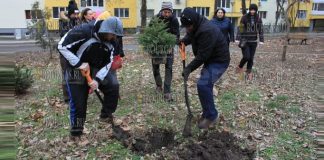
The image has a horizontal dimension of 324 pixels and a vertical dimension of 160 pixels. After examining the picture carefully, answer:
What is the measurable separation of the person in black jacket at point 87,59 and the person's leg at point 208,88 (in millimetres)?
1389

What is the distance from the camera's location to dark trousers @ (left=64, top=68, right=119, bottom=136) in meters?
5.65

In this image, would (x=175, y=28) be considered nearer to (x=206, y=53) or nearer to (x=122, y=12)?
(x=206, y=53)

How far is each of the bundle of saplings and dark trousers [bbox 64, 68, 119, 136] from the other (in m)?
1.95

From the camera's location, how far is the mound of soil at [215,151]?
5.22 m

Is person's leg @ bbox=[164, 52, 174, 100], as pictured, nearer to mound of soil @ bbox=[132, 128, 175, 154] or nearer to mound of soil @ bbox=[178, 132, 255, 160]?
mound of soil @ bbox=[132, 128, 175, 154]

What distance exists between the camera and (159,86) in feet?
27.9

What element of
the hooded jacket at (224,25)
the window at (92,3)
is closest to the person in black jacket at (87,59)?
the hooded jacket at (224,25)

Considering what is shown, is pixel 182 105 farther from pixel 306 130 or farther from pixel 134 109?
pixel 306 130

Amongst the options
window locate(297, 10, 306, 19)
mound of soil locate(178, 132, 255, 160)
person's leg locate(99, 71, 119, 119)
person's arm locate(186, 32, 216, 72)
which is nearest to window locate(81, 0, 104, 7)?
window locate(297, 10, 306, 19)

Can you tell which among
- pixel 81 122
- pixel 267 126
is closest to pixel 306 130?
pixel 267 126

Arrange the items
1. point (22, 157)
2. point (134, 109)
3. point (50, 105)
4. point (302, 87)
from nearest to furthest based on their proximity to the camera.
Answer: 1. point (22, 157)
2. point (134, 109)
3. point (50, 105)
4. point (302, 87)

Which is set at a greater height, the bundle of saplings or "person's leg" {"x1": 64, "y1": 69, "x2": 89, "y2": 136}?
the bundle of saplings

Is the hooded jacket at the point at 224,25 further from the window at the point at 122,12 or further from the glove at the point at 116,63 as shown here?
the window at the point at 122,12

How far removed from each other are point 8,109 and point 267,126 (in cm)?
592
